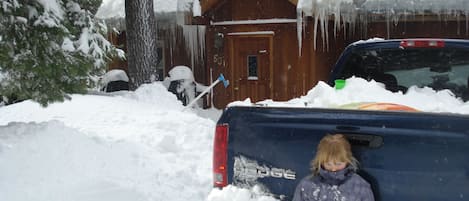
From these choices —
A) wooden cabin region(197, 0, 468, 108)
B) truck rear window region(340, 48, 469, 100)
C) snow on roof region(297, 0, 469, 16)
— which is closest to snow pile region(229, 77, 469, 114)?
truck rear window region(340, 48, 469, 100)

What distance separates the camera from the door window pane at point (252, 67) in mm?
13461

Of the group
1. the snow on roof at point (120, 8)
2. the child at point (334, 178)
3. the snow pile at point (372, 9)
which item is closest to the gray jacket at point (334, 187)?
the child at point (334, 178)

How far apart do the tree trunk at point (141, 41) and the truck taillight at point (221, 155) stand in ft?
26.9

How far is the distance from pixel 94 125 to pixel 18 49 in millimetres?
2063

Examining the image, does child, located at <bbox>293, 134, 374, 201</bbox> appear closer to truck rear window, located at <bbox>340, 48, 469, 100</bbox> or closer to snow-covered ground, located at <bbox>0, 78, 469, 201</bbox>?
snow-covered ground, located at <bbox>0, 78, 469, 201</bbox>

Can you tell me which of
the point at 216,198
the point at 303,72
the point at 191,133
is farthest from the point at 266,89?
the point at 216,198

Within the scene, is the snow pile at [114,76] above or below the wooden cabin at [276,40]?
below

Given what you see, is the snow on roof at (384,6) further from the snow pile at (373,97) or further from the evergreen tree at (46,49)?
the snow pile at (373,97)

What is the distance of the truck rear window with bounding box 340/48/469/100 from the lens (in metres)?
4.61

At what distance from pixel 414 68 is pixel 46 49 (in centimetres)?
405

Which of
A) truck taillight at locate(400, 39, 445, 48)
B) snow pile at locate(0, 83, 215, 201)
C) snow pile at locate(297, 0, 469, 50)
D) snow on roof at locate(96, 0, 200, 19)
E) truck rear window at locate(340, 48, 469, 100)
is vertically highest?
snow on roof at locate(96, 0, 200, 19)

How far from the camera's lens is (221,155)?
10.8ft

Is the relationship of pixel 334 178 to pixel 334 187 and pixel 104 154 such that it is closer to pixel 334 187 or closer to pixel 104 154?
pixel 334 187

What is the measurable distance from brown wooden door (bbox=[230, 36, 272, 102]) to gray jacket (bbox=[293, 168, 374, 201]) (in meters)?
10.3
